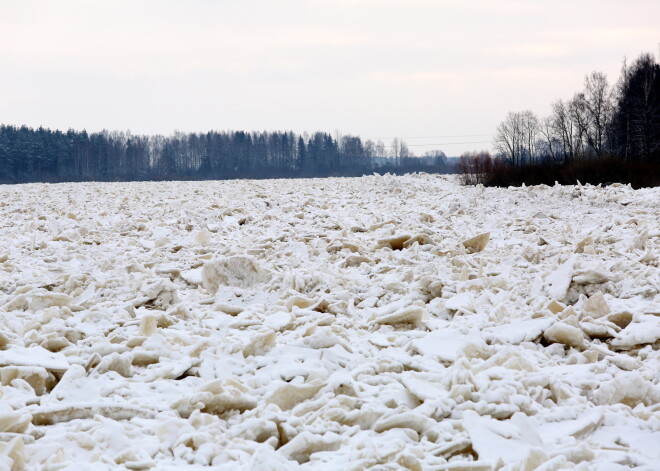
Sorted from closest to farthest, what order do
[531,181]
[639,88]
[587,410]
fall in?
[587,410] → [531,181] → [639,88]

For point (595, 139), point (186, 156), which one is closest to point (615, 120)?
point (595, 139)

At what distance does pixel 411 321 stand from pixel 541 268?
5.07 ft

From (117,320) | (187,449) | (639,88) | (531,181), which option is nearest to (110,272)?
(117,320)

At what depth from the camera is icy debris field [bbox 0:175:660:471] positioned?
79.0 inches

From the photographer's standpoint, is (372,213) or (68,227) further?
(372,213)

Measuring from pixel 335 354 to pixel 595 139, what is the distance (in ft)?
125

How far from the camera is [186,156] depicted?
222 ft

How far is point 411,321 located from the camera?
3441 millimetres

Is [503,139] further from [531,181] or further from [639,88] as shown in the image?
[531,181]

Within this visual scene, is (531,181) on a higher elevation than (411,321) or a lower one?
higher

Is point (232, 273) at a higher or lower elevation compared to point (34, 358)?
higher

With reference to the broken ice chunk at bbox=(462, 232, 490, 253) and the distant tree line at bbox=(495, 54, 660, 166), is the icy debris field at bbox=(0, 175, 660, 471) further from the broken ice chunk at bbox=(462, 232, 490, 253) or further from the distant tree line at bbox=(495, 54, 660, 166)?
the distant tree line at bbox=(495, 54, 660, 166)

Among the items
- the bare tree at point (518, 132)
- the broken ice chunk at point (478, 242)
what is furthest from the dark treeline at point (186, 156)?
the broken ice chunk at point (478, 242)

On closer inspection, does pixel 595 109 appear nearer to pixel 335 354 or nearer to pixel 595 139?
pixel 595 139
